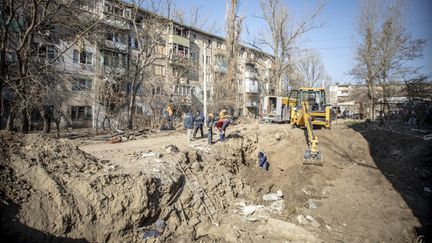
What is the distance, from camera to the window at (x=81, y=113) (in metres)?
22.5

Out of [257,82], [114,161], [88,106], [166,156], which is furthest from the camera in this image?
[257,82]

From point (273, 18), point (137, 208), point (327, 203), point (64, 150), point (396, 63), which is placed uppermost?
point (273, 18)

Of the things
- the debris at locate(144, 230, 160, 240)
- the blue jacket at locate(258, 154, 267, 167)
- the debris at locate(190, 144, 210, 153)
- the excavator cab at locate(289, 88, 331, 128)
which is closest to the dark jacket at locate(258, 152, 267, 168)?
the blue jacket at locate(258, 154, 267, 167)

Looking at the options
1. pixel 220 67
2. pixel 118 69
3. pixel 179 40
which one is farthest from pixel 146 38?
pixel 220 67

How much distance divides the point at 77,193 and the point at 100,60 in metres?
21.7

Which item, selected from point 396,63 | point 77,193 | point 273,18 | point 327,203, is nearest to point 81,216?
point 77,193

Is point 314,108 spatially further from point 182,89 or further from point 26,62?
point 182,89

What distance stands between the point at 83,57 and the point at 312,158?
2172 cm

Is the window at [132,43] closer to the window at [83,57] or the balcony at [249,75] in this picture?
the window at [83,57]

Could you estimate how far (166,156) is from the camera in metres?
8.29

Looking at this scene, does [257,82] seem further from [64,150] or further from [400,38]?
[64,150]

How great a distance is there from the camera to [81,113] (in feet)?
75.5

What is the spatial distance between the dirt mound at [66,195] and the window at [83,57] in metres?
19.0

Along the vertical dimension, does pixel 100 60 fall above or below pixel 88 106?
above
